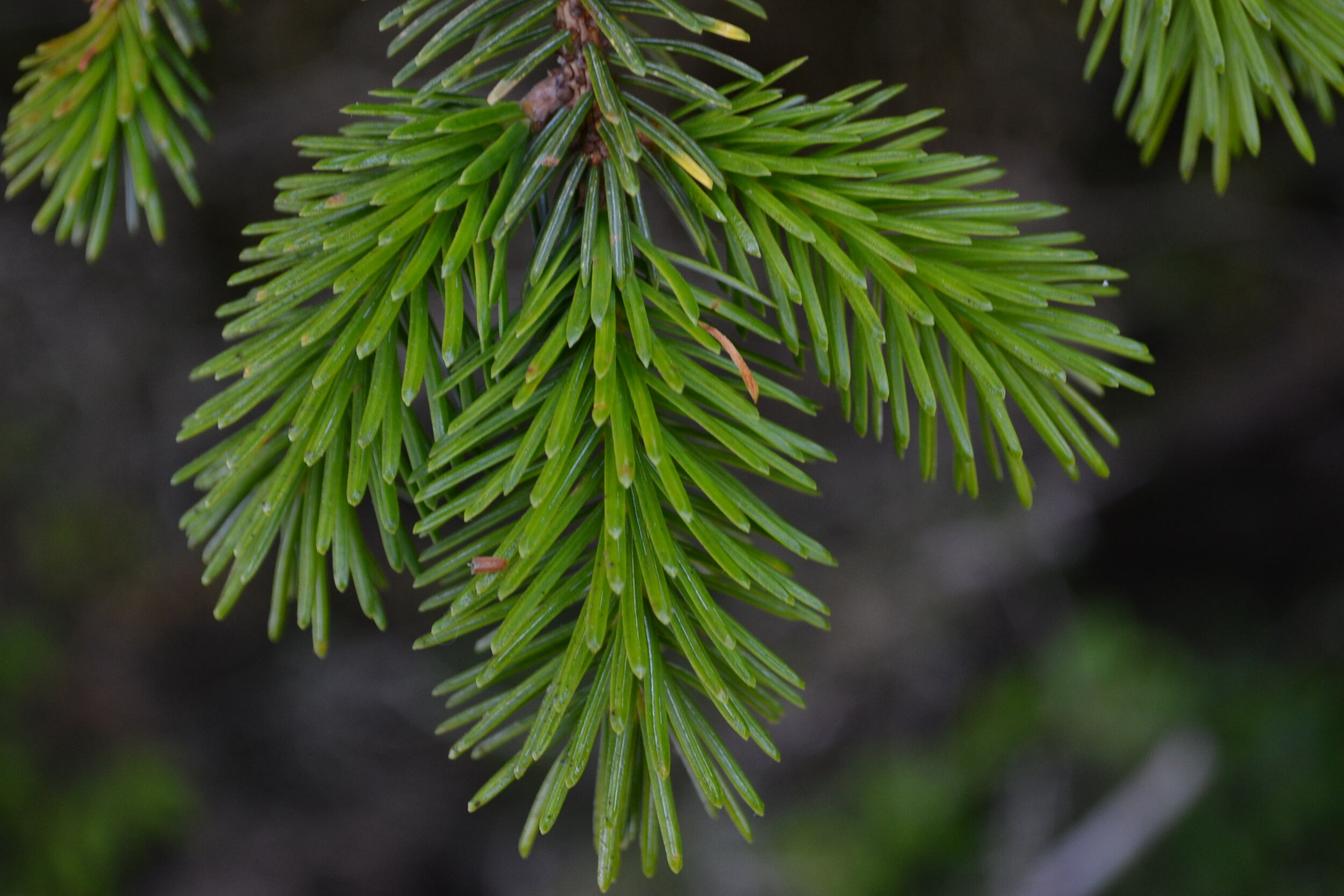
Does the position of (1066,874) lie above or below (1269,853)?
above

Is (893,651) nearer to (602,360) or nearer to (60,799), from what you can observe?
(602,360)

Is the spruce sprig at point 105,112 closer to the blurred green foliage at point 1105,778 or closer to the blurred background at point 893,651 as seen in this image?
the blurred background at point 893,651

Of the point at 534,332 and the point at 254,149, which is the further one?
the point at 254,149

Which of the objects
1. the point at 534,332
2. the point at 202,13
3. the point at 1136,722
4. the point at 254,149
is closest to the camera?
the point at 534,332

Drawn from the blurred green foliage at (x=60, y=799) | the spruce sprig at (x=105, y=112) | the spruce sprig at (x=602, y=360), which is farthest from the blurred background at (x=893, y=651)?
the spruce sprig at (x=602, y=360)

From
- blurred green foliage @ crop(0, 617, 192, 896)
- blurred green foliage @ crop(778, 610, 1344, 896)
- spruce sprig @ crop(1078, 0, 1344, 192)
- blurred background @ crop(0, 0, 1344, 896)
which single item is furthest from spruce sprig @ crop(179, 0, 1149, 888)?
blurred green foliage @ crop(0, 617, 192, 896)

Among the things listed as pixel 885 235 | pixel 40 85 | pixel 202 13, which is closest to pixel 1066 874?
pixel 885 235

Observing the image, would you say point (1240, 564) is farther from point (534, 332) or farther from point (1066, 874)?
point (534, 332)

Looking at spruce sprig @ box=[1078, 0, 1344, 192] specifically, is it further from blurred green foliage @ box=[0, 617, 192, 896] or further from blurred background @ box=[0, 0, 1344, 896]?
blurred green foliage @ box=[0, 617, 192, 896]
